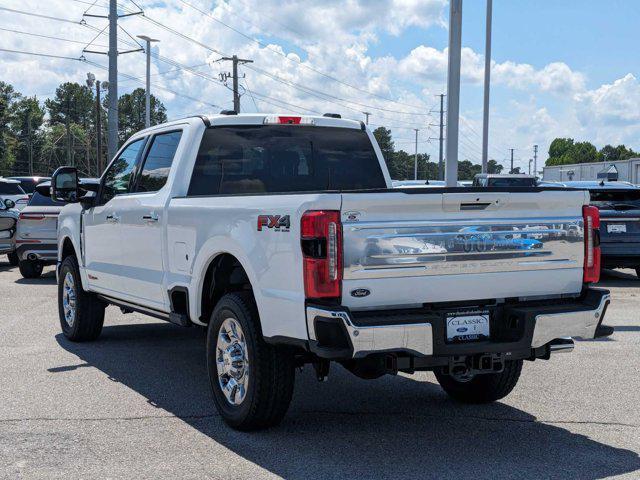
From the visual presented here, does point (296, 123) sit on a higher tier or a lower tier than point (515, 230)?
higher

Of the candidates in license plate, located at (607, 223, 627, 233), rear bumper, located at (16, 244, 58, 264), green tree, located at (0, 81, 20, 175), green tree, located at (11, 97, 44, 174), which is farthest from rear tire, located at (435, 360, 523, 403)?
green tree, located at (11, 97, 44, 174)

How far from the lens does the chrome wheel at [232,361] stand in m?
5.79

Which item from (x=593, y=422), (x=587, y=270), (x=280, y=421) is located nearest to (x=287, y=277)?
(x=280, y=421)

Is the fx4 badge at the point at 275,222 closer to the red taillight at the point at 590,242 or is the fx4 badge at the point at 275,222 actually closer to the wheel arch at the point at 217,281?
the wheel arch at the point at 217,281

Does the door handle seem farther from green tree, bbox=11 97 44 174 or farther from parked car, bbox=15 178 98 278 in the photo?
green tree, bbox=11 97 44 174

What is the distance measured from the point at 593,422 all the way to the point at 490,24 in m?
24.8

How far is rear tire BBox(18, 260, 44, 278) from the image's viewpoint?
16.7 meters

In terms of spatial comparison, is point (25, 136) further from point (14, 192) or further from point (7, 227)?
point (7, 227)

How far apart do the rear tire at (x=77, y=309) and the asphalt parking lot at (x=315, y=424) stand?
12.6 inches

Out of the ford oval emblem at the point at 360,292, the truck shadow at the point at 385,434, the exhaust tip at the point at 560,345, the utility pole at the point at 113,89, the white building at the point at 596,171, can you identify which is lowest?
the truck shadow at the point at 385,434

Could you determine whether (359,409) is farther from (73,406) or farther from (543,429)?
(73,406)

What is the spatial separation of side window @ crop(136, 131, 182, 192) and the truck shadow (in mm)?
1646

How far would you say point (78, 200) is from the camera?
29.1 feet

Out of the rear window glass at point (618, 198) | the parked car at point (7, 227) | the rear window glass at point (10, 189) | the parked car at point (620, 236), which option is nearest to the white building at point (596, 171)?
the rear window glass at point (10, 189)
